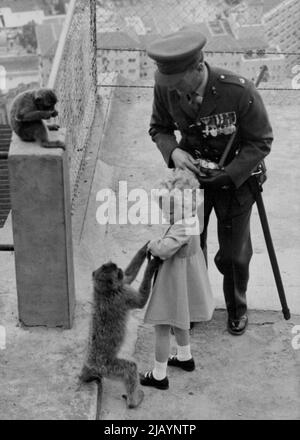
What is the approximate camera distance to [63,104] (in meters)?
5.52

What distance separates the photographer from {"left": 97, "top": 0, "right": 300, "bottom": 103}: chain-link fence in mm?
8258

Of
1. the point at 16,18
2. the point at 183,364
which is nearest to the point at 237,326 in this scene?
the point at 183,364

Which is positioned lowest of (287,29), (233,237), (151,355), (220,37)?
(220,37)

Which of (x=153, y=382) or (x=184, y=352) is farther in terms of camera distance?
(x=184, y=352)

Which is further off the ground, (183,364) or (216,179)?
(216,179)

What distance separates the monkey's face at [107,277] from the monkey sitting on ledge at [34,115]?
71 centimetres

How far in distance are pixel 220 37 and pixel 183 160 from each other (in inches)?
220

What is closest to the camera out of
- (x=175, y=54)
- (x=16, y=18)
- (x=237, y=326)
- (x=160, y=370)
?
(x=175, y=54)

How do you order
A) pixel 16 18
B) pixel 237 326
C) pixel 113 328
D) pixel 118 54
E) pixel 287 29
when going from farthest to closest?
pixel 16 18, pixel 287 29, pixel 118 54, pixel 237 326, pixel 113 328

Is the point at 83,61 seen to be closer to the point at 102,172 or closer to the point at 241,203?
the point at 102,172

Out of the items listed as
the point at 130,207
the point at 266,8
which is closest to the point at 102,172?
the point at 130,207

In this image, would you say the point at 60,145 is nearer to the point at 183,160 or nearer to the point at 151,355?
the point at 183,160

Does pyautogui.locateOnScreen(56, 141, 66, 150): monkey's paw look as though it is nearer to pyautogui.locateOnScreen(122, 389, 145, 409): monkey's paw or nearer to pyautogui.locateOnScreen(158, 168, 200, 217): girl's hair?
pyautogui.locateOnScreen(158, 168, 200, 217): girl's hair

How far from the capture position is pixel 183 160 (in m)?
4.29
